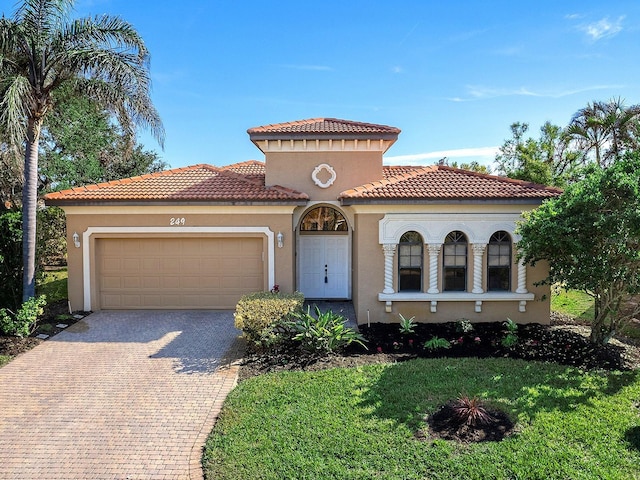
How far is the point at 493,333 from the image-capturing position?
34.4ft

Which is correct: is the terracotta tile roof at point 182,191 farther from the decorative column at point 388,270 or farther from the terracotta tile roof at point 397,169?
the terracotta tile roof at point 397,169

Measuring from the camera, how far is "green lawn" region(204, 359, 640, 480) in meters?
5.05

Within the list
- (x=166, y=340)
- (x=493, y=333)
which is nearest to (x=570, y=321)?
(x=493, y=333)

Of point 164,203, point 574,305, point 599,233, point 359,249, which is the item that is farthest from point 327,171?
point 574,305

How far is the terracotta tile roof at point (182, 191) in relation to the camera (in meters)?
11.9

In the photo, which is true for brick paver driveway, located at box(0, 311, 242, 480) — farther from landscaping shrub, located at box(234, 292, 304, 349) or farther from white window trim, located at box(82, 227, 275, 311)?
white window trim, located at box(82, 227, 275, 311)

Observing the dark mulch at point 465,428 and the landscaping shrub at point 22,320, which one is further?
the landscaping shrub at point 22,320

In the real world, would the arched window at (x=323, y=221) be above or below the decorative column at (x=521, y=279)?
above

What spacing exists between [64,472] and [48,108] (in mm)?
10386

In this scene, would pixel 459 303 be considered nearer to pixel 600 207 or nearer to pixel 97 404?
pixel 600 207

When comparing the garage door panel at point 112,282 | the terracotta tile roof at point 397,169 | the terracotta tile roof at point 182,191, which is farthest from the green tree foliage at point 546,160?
the garage door panel at point 112,282

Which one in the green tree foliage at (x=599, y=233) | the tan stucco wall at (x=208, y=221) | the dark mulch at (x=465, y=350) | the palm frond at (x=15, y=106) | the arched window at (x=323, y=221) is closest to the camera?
the green tree foliage at (x=599, y=233)

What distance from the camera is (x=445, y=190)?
37.1ft

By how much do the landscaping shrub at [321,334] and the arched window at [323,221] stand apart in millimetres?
4829
